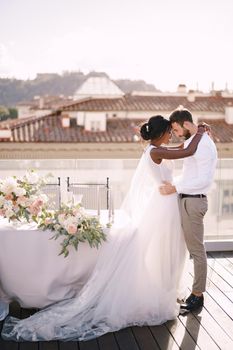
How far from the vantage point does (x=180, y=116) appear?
2945 millimetres

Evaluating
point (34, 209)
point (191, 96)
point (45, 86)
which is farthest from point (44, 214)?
point (45, 86)

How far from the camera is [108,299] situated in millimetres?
2945

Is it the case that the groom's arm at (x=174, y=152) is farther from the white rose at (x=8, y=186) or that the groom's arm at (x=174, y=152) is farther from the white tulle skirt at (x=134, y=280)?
the white rose at (x=8, y=186)

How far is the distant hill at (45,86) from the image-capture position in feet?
112

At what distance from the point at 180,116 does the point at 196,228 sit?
71cm

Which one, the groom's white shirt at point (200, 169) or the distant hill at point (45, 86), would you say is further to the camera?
the distant hill at point (45, 86)

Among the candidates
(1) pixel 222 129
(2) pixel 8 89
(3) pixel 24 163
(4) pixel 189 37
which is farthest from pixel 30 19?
(3) pixel 24 163

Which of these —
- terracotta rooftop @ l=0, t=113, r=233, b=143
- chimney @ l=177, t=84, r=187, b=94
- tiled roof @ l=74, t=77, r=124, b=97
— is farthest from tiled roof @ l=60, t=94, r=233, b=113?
tiled roof @ l=74, t=77, r=124, b=97

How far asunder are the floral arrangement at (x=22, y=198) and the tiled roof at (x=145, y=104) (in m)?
18.4

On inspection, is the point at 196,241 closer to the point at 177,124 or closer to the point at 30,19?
the point at 177,124

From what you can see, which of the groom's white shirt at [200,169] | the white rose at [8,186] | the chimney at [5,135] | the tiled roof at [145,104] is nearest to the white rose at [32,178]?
the white rose at [8,186]

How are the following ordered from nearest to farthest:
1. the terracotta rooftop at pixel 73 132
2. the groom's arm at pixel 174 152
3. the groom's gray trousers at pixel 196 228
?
the groom's arm at pixel 174 152, the groom's gray trousers at pixel 196 228, the terracotta rooftop at pixel 73 132

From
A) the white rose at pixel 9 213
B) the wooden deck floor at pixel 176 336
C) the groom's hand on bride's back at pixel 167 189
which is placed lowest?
the wooden deck floor at pixel 176 336

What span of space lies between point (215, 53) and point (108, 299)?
3007cm
